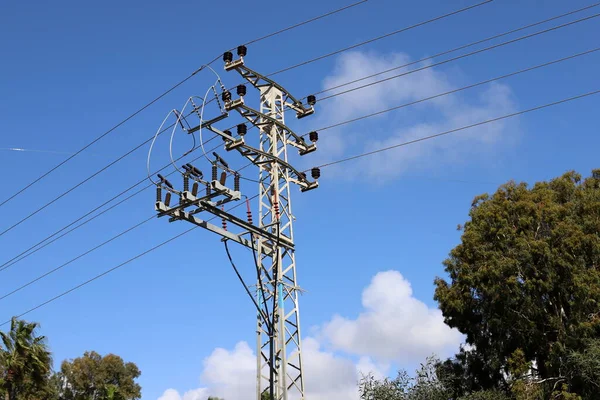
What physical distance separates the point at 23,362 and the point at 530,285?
23.2 m

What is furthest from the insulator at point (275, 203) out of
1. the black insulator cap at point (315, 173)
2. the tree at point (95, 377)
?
the tree at point (95, 377)

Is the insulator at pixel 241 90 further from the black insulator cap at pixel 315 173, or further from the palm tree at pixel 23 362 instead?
the palm tree at pixel 23 362

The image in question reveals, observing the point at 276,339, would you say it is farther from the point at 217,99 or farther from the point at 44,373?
the point at 44,373

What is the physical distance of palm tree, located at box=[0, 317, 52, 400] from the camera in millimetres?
29234

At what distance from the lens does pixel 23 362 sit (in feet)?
96.2

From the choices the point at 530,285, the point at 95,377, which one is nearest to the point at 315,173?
the point at 530,285

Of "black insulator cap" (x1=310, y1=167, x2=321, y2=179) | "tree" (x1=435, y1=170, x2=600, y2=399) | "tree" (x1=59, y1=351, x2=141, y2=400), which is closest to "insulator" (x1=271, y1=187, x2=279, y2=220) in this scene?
"black insulator cap" (x1=310, y1=167, x2=321, y2=179)

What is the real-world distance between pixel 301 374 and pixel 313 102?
9222 mm

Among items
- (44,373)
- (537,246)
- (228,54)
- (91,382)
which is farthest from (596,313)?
(91,382)

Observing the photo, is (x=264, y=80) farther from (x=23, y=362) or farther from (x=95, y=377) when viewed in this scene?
(x=95, y=377)

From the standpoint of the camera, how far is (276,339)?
16.4 metres

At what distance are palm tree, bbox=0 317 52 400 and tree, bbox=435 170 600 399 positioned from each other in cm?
1972

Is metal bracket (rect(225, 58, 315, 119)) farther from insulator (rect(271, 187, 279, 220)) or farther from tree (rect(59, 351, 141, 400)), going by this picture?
tree (rect(59, 351, 141, 400))

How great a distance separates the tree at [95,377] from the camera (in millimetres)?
55000
